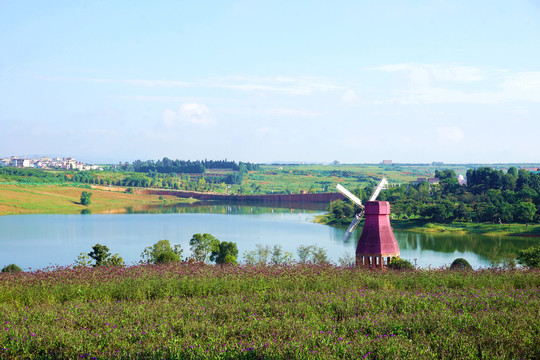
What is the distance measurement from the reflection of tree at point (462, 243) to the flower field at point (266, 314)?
35587mm

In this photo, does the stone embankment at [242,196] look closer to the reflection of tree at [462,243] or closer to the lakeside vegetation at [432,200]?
the lakeside vegetation at [432,200]

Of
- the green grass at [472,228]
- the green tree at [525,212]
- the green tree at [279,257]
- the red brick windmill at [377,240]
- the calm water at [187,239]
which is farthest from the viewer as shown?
the green tree at [525,212]

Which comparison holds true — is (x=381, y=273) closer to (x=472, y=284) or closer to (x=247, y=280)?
(x=472, y=284)

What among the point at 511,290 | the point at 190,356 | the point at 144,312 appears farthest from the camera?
the point at 511,290

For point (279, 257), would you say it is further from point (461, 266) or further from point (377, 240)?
point (461, 266)

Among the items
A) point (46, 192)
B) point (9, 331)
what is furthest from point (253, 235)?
point (46, 192)

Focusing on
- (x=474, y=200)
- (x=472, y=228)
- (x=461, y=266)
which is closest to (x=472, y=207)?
(x=474, y=200)

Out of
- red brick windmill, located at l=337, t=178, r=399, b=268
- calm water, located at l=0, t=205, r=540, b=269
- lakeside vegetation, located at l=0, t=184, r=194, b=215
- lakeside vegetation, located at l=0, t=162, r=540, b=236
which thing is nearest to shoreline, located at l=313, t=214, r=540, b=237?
lakeside vegetation, located at l=0, t=162, r=540, b=236

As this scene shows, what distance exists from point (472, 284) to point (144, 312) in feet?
19.8

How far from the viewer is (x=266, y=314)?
315 inches

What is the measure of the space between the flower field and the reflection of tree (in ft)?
117

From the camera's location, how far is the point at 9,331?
695cm

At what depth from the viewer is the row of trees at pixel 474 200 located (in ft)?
199

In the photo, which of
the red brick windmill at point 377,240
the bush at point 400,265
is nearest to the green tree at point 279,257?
the red brick windmill at point 377,240
